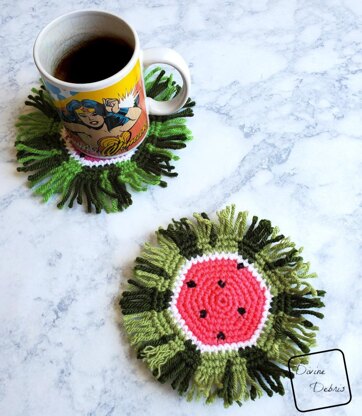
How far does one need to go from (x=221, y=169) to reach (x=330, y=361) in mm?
255

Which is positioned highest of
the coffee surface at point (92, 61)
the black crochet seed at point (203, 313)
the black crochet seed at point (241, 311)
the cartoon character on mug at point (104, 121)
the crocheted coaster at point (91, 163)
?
the coffee surface at point (92, 61)

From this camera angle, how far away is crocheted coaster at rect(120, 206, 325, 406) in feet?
1.61

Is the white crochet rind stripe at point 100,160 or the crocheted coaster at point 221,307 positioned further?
the white crochet rind stripe at point 100,160

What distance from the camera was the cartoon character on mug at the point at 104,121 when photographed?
0.51 meters

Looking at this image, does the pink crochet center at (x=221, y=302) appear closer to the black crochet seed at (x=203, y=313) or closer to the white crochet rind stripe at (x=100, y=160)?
the black crochet seed at (x=203, y=313)

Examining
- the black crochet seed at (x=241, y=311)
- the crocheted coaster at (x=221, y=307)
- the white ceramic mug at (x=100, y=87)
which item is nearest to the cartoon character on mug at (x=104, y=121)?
the white ceramic mug at (x=100, y=87)

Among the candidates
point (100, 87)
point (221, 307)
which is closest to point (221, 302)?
point (221, 307)

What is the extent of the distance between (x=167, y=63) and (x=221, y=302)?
265 mm

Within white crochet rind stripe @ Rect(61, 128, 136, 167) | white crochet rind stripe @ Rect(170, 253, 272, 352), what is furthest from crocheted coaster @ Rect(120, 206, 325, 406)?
white crochet rind stripe @ Rect(61, 128, 136, 167)

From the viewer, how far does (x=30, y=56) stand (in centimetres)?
70

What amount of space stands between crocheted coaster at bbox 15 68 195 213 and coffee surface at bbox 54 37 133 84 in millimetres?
98

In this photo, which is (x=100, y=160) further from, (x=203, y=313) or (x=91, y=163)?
(x=203, y=313)

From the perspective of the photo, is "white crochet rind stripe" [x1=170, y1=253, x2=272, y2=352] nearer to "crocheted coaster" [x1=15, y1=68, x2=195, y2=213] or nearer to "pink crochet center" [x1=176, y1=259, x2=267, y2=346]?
"pink crochet center" [x1=176, y1=259, x2=267, y2=346]

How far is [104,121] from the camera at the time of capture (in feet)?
1.72
